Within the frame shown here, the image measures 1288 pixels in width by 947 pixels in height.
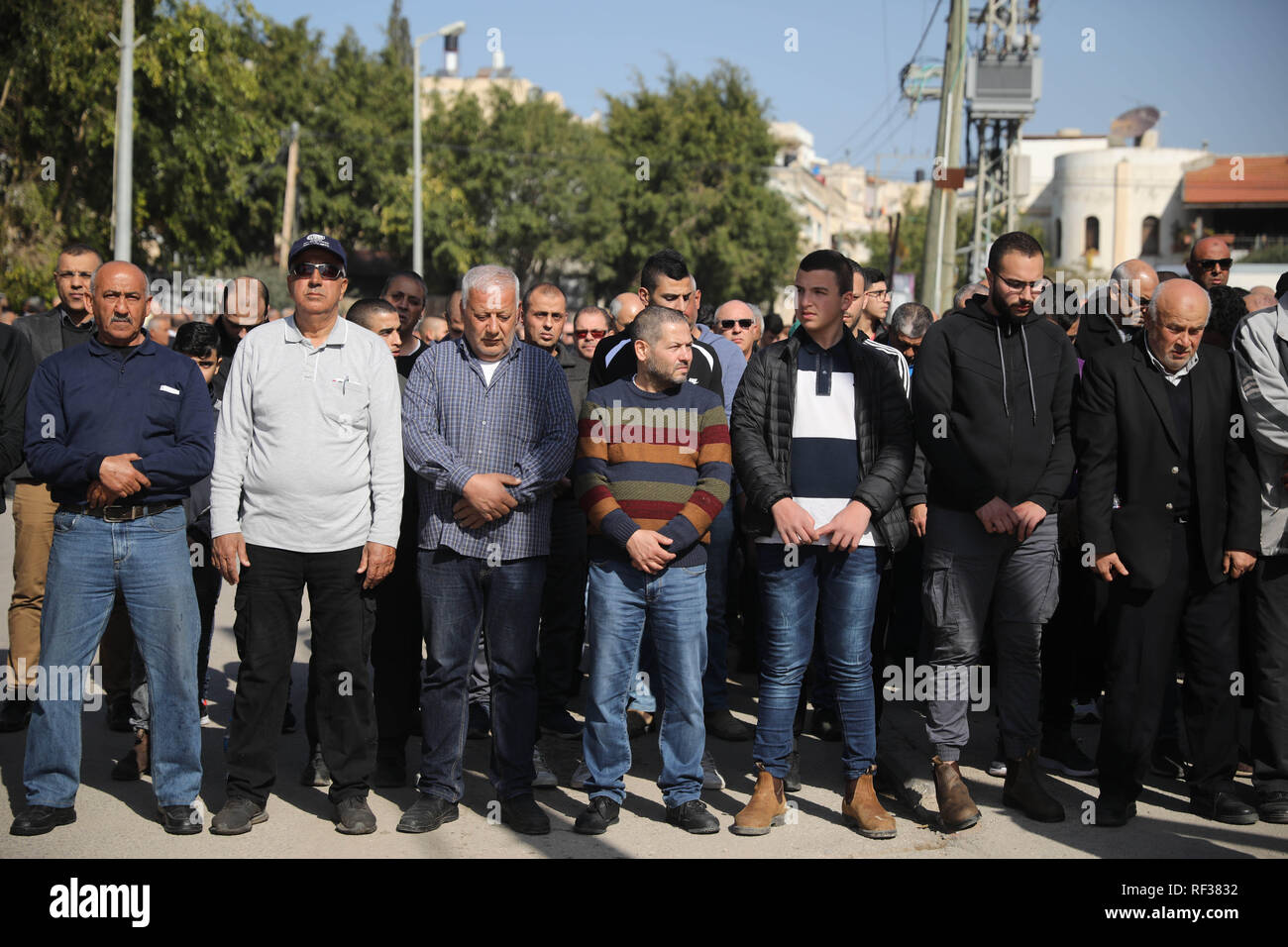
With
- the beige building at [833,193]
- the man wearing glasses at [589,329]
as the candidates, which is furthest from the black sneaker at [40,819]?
the beige building at [833,193]

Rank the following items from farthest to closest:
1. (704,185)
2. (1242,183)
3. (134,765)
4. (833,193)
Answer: (833,193), (1242,183), (704,185), (134,765)

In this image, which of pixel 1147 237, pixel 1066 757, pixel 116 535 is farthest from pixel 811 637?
pixel 1147 237

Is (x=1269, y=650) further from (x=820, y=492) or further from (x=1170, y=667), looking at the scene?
(x=820, y=492)

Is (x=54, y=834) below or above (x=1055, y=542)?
below

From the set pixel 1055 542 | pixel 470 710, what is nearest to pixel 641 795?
pixel 470 710

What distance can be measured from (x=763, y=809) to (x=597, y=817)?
71cm

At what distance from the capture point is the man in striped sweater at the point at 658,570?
520cm

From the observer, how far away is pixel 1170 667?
5.49 m

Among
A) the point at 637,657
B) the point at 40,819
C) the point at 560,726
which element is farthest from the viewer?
the point at 560,726

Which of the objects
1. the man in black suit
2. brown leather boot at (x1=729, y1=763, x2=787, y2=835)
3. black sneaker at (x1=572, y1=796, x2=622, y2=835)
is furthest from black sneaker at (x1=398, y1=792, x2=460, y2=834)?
the man in black suit
